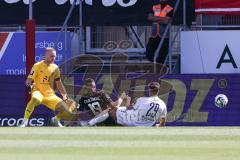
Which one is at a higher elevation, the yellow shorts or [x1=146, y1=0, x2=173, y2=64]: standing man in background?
[x1=146, y1=0, x2=173, y2=64]: standing man in background

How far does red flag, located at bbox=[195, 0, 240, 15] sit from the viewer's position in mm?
16078

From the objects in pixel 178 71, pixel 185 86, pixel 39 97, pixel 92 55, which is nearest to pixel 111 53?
pixel 92 55

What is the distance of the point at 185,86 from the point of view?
1484 cm

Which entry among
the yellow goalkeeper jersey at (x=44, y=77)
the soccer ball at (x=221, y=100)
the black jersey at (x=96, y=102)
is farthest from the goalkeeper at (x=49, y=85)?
the soccer ball at (x=221, y=100)

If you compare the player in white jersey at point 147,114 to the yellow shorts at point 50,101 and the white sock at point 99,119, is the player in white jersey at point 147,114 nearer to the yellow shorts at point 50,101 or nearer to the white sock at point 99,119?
the white sock at point 99,119

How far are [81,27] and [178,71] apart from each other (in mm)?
2231

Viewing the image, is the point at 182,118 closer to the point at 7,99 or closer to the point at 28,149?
the point at 7,99

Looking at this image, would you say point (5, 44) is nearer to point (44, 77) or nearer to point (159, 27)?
point (44, 77)

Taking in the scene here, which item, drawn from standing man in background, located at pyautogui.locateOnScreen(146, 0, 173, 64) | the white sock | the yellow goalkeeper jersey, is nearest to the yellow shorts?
the yellow goalkeeper jersey

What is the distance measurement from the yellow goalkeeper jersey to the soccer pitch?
232 inches

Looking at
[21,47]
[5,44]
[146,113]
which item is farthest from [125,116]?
[5,44]

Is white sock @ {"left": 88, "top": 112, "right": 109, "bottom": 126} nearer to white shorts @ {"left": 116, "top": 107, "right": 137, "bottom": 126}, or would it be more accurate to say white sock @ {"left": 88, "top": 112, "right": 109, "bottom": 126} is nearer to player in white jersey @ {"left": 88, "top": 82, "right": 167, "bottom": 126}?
white shorts @ {"left": 116, "top": 107, "right": 137, "bottom": 126}

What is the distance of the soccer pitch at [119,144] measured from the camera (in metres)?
Result: 6.42

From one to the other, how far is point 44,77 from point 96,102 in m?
1.04
